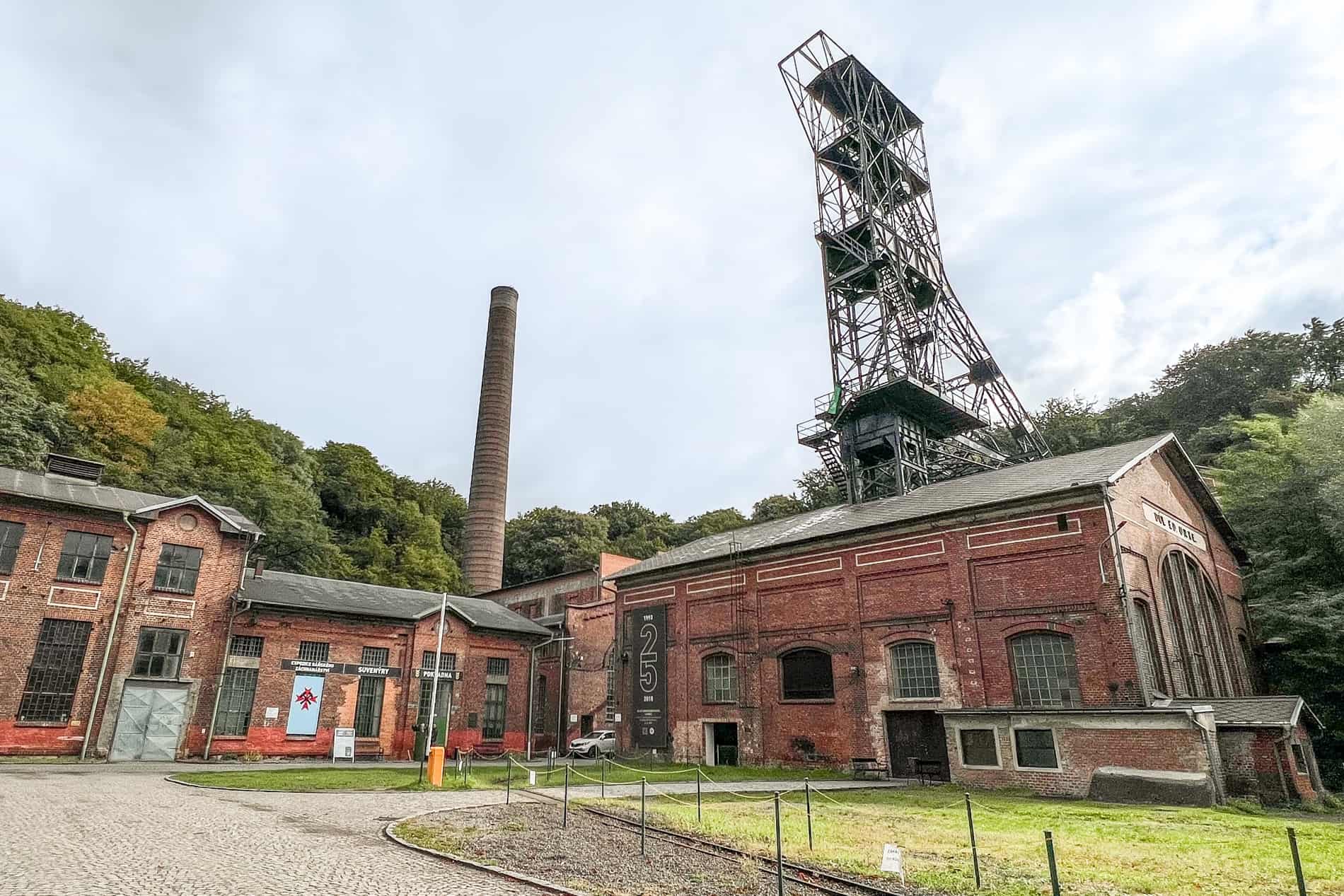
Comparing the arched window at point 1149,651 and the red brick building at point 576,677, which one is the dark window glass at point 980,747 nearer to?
the arched window at point 1149,651

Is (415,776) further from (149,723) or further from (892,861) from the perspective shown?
(892,861)

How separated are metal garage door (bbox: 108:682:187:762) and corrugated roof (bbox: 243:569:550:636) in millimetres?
3602

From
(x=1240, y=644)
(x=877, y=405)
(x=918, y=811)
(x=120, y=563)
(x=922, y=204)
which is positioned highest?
(x=922, y=204)

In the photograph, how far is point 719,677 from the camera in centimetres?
2577

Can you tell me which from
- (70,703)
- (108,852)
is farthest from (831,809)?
(70,703)

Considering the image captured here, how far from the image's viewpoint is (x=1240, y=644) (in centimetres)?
2550

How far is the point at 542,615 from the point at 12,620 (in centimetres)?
2736

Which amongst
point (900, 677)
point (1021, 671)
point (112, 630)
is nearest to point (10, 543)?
point (112, 630)

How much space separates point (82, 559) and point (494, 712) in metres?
15.0

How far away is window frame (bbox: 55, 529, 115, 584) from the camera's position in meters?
22.6

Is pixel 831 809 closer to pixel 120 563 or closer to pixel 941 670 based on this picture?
pixel 941 670

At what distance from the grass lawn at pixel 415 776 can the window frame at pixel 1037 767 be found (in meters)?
5.12

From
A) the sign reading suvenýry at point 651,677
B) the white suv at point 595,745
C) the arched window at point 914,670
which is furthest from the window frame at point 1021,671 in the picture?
the white suv at point 595,745

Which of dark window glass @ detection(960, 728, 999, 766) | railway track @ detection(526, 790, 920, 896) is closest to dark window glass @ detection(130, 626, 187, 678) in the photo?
railway track @ detection(526, 790, 920, 896)
